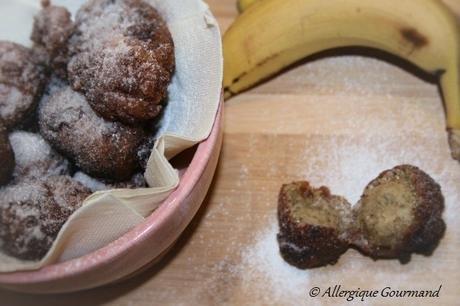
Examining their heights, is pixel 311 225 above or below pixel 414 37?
below

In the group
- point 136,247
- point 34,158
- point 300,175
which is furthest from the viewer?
point 300,175

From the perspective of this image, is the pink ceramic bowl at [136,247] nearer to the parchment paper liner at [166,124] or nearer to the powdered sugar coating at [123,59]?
the parchment paper liner at [166,124]

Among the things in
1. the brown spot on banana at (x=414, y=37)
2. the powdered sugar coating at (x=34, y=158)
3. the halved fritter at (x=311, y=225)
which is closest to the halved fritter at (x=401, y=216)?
the halved fritter at (x=311, y=225)

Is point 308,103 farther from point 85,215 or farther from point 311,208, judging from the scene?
point 85,215

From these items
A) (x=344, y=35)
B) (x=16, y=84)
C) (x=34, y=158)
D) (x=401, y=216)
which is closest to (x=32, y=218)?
(x=34, y=158)

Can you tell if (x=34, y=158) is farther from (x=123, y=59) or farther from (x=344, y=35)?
(x=344, y=35)

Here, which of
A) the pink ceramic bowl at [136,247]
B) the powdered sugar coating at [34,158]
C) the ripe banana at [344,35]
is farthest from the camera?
the ripe banana at [344,35]
